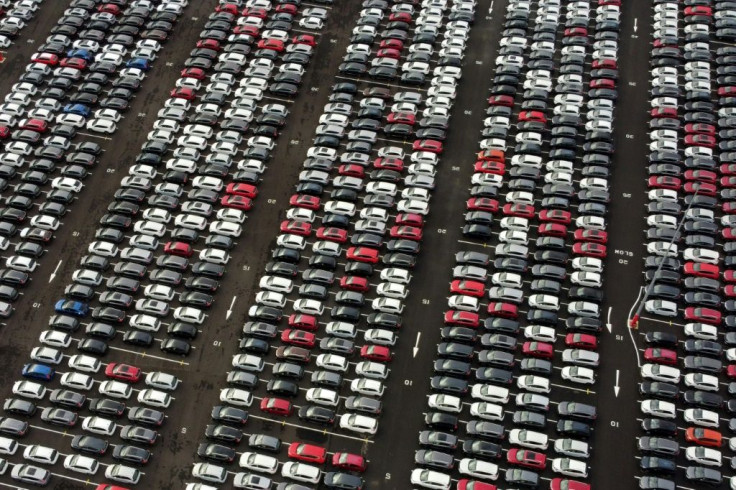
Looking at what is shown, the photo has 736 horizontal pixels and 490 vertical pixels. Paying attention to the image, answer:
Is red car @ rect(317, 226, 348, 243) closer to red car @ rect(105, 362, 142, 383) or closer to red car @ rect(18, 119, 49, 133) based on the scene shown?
red car @ rect(105, 362, 142, 383)

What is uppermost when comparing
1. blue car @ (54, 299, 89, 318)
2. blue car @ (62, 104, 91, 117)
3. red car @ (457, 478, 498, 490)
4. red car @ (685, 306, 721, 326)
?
blue car @ (62, 104, 91, 117)

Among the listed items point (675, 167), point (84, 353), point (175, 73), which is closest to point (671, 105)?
point (675, 167)

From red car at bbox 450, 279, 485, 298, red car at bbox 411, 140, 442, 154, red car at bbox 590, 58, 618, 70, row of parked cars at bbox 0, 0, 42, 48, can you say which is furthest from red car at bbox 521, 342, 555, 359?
row of parked cars at bbox 0, 0, 42, 48

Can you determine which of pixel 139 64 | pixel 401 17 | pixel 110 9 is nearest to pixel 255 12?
pixel 139 64

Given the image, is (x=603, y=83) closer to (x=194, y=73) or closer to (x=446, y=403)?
(x=446, y=403)

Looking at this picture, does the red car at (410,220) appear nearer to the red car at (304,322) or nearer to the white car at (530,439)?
the red car at (304,322)

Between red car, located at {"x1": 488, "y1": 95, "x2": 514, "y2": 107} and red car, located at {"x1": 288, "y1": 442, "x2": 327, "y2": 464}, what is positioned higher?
red car, located at {"x1": 488, "y1": 95, "x2": 514, "y2": 107}

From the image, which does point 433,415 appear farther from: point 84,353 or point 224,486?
point 84,353
